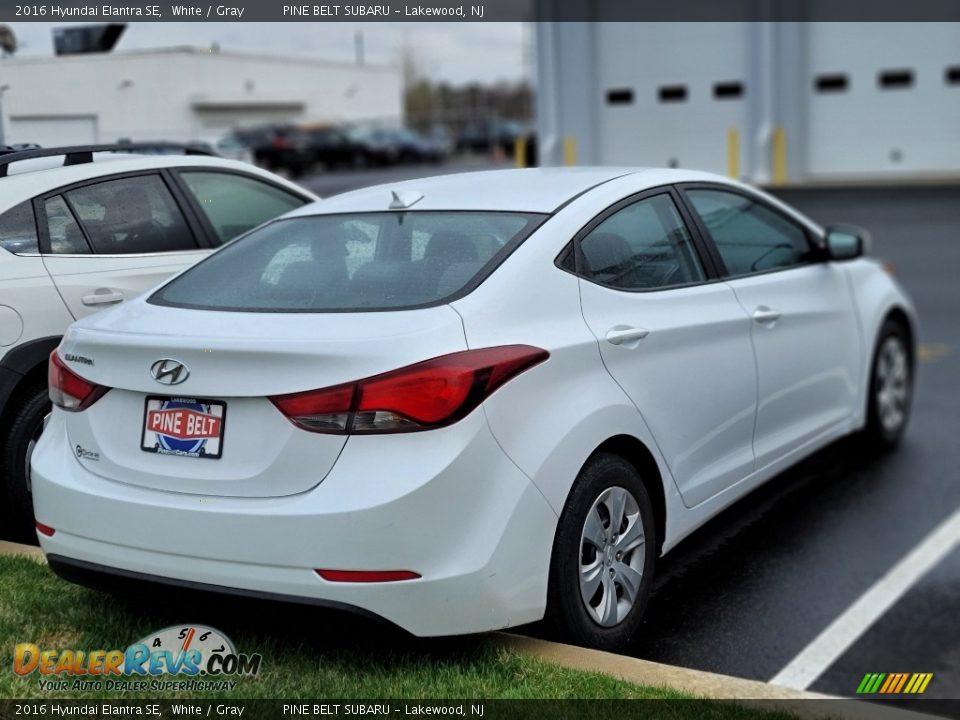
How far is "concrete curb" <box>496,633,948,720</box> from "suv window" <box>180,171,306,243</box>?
111 inches

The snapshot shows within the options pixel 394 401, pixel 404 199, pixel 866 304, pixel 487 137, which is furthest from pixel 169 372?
pixel 487 137

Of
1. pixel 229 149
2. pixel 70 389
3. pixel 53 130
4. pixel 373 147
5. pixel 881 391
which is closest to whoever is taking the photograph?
pixel 70 389

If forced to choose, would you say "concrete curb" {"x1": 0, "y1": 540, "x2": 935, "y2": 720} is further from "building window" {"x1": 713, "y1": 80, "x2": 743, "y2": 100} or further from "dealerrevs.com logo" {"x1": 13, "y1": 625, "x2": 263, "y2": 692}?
"building window" {"x1": 713, "y1": 80, "x2": 743, "y2": 100}

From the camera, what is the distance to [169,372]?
3.47 m

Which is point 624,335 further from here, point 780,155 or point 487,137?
point 487,137

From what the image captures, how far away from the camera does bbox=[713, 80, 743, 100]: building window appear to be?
82.0 ft

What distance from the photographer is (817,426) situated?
5574 mm

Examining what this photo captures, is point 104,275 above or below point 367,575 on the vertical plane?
above

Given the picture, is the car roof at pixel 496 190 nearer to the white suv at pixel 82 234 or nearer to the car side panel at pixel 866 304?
the white suv at pixel 82 234

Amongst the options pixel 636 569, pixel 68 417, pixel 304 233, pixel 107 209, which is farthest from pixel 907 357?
pixel 68 417

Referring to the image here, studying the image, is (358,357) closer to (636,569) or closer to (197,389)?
(197,389)

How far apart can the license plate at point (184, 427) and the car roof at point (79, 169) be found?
1.83m

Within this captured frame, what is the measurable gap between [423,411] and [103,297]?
2.25 m

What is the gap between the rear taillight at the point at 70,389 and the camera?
12.0 feet
